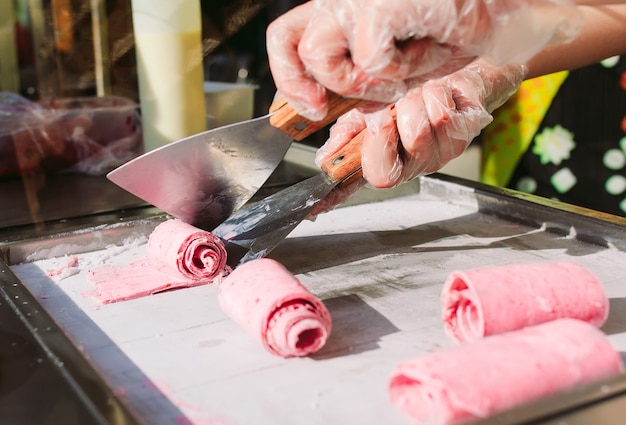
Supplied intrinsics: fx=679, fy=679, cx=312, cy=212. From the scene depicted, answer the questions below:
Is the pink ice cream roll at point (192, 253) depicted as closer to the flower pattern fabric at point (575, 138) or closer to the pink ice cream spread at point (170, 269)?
the pink ice cream spread at point (170, 269)

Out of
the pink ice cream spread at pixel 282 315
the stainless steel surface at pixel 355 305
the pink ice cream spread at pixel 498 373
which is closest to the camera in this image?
the pink ice cream spread at pixel 498 373

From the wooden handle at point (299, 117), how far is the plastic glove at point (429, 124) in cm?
17

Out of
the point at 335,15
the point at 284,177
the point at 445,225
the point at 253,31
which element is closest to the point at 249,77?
the point at 253,31

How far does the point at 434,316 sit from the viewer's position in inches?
51.0

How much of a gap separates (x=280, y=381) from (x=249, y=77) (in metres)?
1.98

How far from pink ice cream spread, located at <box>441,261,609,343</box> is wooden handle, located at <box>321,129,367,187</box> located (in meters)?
0.50

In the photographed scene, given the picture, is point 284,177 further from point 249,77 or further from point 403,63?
point 403,63

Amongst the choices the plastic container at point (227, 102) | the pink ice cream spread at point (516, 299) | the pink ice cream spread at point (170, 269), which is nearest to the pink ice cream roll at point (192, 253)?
the pink ice cream spread at point (170, 269)

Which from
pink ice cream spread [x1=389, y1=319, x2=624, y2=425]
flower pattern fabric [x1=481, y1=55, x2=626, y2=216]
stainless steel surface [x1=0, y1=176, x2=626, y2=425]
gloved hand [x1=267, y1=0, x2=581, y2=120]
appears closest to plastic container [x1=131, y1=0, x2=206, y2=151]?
stainless steel surface [x1=0, y1=176, x2=626, y2=425]

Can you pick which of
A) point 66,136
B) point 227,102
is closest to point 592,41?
point 227,102

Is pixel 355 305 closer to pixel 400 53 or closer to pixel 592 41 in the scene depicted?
pixel 400 53

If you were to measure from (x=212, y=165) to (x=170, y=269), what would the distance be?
0.81 feet

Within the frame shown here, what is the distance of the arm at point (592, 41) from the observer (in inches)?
71.9

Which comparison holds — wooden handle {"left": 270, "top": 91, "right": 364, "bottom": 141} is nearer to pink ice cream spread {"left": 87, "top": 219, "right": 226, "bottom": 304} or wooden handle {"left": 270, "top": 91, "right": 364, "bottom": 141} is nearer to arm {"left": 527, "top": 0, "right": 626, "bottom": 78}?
pink ice cream spread {"left": 87, "top": 219, "right": 226, "bottom": 304}
